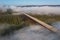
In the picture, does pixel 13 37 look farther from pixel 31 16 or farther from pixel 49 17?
pixel 49 17

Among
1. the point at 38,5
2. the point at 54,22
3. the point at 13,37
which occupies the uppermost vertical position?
the point at 38,5

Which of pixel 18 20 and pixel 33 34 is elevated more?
pixel 18 20

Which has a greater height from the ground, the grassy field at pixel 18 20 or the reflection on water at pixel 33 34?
the grassy field at pixel 18 20

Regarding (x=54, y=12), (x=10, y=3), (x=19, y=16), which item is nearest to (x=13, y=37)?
(x=19, y=16)

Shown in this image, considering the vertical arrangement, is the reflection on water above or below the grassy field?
below
